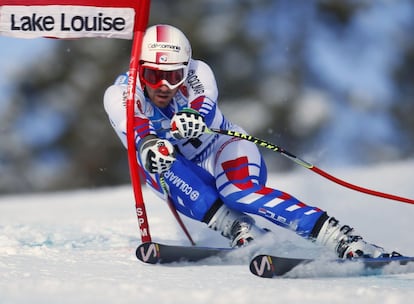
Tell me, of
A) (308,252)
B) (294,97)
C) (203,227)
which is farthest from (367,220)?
(294,97)

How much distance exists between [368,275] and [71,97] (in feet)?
54.3

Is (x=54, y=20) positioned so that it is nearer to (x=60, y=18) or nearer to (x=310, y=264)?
(x=60, y=18)

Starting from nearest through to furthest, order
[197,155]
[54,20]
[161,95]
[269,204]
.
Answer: [269,204], [161,95], [54,20], [197,155]

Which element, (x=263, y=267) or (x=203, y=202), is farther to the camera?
(x=203, y=202)

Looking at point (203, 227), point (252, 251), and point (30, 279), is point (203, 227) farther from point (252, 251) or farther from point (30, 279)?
point (30, 279)

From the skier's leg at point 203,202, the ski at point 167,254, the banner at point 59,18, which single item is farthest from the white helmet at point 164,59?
the ski at point 167,254

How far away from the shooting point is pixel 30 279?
445 cm

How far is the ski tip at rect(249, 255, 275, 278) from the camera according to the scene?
456cm

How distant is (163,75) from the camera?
17.3ft

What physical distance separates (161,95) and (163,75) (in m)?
0.12

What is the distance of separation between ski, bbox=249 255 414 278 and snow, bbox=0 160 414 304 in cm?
5

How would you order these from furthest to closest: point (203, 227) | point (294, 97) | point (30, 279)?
point (294, 97), point (203, 227), point (30, 279)

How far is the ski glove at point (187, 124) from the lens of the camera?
502cm

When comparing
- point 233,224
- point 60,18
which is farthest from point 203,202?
point 60,18
